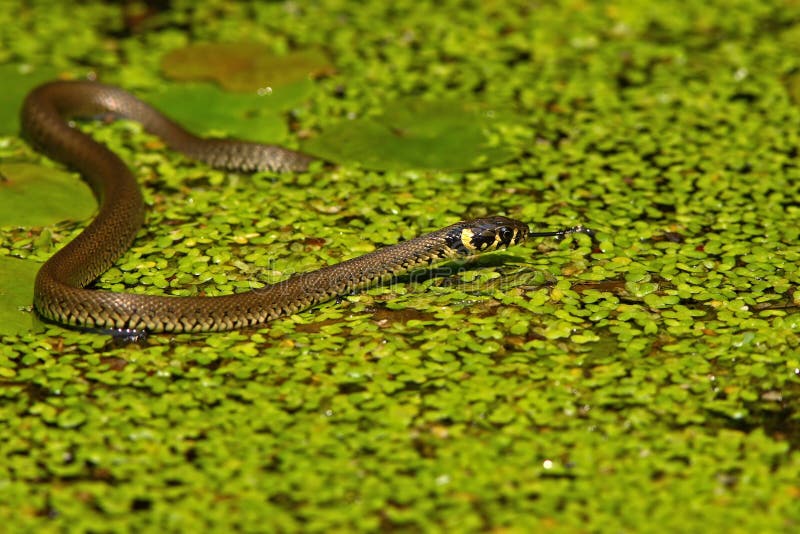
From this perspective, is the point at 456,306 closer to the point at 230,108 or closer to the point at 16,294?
the point at 16,294

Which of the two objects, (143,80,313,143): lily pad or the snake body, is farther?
(143,80,313,143): lily pad

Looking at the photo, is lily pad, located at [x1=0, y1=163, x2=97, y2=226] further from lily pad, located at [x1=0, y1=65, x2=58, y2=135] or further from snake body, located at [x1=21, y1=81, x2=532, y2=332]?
lily pad, located at [x1=0, y1=65, x2=58, y2=135]

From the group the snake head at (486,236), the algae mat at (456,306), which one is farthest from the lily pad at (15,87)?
the snake head at (486,236)

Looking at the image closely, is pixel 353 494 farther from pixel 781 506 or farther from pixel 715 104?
pixel 715 104

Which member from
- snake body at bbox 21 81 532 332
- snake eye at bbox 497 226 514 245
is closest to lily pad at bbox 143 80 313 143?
snake body at bbox 21 81 532 332

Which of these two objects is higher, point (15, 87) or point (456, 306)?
point (15, 87)

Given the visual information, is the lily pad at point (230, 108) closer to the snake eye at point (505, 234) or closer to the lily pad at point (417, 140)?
the lily pad at point (417, 140)

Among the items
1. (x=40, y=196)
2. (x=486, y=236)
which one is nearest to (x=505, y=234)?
(x=486, y=236)
